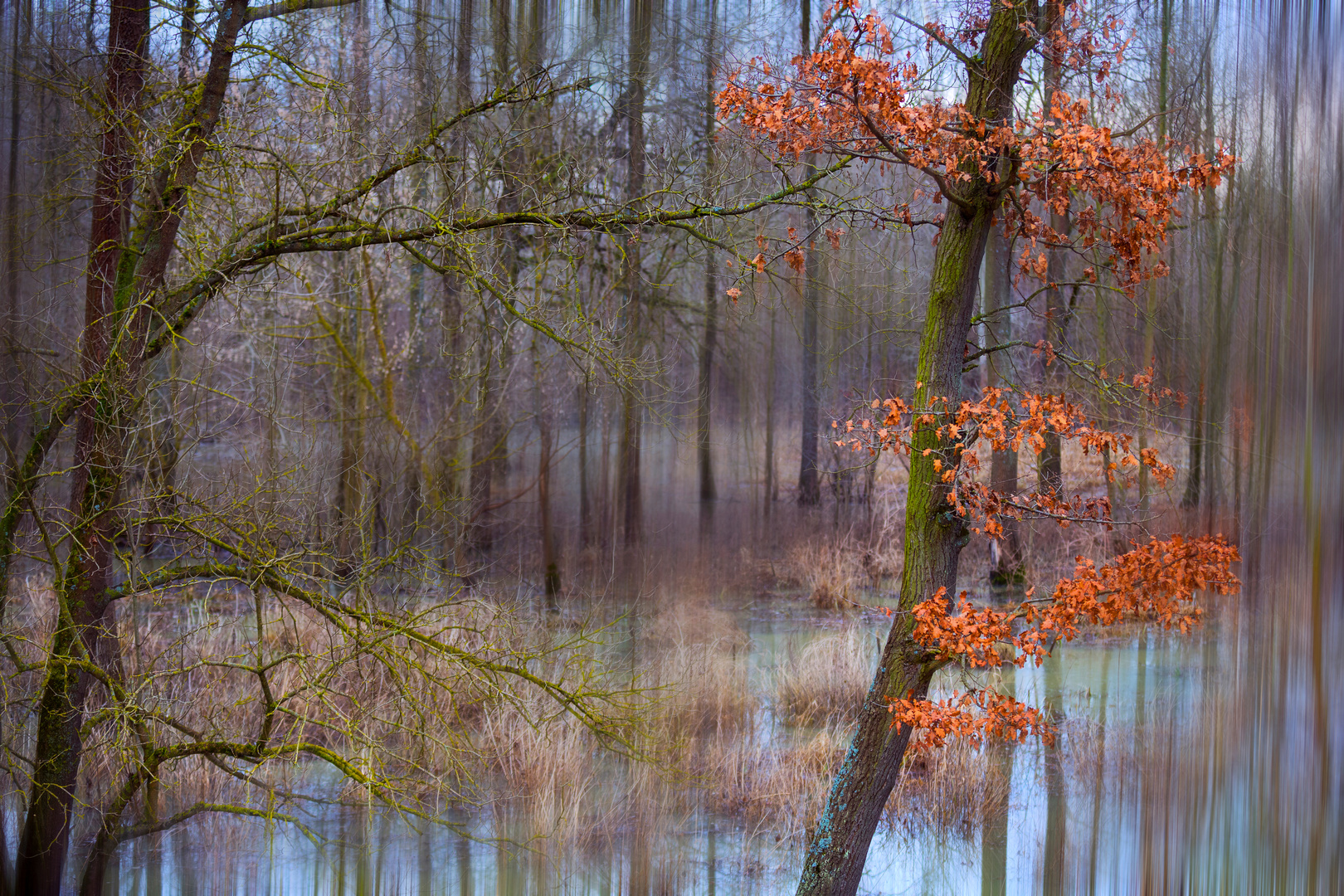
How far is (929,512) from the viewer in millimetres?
4480

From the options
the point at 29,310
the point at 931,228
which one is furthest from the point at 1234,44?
the point at 29,310

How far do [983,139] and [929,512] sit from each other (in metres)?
1.66

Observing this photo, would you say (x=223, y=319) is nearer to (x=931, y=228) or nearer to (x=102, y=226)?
(x=102, y=226)

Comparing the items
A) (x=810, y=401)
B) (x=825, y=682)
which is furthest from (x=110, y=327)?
(x=810, y=401)

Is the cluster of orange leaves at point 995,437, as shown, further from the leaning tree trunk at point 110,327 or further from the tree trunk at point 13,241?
the tree trunk at point 13,241

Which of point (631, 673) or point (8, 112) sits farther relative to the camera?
point (631, 673)

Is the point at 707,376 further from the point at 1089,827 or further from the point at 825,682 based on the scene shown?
the point at 1089,827

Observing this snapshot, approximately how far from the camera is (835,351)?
8609 mm

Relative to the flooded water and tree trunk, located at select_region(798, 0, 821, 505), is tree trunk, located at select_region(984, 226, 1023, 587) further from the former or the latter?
tree trunk, located at select_region(798, 0, 821, 505)

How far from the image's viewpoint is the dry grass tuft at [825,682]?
759 cm

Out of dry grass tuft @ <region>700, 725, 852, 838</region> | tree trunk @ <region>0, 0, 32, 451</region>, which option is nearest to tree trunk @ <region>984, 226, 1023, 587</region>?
dry grass tuft @ <region>700, 725, 852, 838</region>

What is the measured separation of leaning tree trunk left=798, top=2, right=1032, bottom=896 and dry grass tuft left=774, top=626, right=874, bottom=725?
9.33ft

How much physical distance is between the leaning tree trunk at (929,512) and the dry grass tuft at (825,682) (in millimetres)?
2844

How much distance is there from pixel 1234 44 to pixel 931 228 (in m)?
2.35
